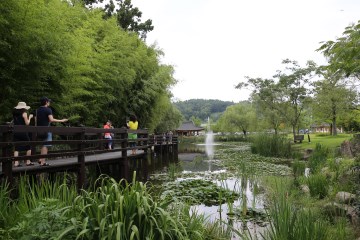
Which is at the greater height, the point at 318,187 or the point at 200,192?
the point at 318,187

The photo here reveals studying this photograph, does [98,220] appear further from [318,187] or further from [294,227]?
[318,187]

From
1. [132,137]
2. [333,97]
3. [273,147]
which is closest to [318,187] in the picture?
[132,137]

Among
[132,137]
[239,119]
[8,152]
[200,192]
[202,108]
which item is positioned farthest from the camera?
[202,108]

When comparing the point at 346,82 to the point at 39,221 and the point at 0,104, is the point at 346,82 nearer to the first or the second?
the point at 0,104

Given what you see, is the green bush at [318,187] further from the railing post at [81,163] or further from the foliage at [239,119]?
the foliage at [239,119]

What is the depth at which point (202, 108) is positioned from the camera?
111 meters

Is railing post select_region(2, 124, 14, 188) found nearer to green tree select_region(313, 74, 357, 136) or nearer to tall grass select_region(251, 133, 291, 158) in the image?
tall grass select_region(251, 133, 291, 158)

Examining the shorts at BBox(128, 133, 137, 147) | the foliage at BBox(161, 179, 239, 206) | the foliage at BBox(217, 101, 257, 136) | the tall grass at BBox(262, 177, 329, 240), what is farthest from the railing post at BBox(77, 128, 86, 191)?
the foliage at BBox(217, 101, 257, 136)

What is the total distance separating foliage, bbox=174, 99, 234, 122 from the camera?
343ft

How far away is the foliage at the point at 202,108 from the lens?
343 feet

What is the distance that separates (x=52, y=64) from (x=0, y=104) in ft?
4.29

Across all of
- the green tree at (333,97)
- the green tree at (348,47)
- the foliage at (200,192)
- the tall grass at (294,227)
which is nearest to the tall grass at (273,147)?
the green tree at (333,97)

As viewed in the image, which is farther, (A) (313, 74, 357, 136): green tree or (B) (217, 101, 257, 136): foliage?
(B) (217, 101, 257, 136): foliage

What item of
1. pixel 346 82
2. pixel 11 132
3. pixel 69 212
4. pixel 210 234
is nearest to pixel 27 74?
pixel 11 132
